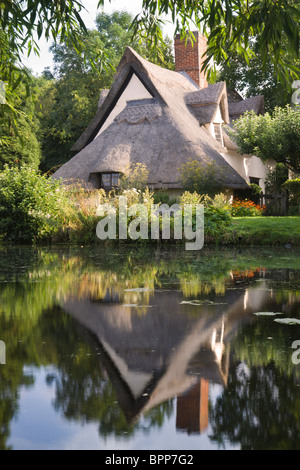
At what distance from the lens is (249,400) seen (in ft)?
9.61

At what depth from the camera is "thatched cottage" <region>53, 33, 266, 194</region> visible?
27.0 meters

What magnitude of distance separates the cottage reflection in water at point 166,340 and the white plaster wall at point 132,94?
80.2ft

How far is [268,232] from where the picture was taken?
16.6 m

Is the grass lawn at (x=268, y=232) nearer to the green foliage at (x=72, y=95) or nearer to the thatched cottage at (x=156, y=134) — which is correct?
the thatched cottage at (x=156, y=134)

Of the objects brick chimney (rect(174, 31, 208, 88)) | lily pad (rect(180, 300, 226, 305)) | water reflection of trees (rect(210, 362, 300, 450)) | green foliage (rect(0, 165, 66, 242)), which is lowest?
water reflection of trees (rect(210, 362, 300, 450))

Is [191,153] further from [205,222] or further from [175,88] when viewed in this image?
[205,222]

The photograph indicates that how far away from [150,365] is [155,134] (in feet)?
83.0

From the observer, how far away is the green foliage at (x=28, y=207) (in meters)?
19.0

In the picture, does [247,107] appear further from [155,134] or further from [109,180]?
[109,180]

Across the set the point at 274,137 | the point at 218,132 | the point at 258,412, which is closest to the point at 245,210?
the point at 274,137

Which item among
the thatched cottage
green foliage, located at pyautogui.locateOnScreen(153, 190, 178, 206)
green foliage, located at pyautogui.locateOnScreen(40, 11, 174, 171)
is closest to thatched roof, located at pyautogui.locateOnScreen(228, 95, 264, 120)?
the thatched cottage
